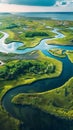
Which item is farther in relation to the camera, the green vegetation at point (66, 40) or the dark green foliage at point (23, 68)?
the green vegetation at point (66, 40)

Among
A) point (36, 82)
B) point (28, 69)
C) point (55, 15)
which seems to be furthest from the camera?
point (55, 15)

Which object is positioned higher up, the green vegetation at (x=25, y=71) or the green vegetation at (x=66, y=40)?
the green vegetation at (x=66, y=40)

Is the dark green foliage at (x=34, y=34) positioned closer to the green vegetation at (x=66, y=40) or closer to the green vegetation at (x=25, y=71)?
the green vegetation at (x=66, y=40)

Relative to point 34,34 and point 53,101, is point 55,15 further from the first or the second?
point 53,101

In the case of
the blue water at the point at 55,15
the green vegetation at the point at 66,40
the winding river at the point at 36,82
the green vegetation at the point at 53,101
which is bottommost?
the green vegetation at the point at 53,101

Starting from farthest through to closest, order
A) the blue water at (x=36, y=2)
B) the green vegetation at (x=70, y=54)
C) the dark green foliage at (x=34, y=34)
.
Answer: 1. the blue water at (x=36, y=2)
2. the dark green foliage at (x=34, y=34)
3. the green vegetation at (x=70, y=54)

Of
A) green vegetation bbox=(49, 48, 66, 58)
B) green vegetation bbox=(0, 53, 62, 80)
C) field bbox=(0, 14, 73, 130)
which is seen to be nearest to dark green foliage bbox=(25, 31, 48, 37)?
field bbox=(0, 14, 73, 130)

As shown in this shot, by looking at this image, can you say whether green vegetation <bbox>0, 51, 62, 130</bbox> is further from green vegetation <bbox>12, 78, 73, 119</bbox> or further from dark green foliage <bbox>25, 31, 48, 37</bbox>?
dark green foliage <bbox>25, 31, 48, 37</bbox>

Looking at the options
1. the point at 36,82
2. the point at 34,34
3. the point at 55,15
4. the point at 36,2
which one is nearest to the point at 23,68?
the point at 36,82

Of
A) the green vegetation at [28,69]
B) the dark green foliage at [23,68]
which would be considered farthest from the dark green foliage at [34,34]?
the dark green foliage at [23,68]
